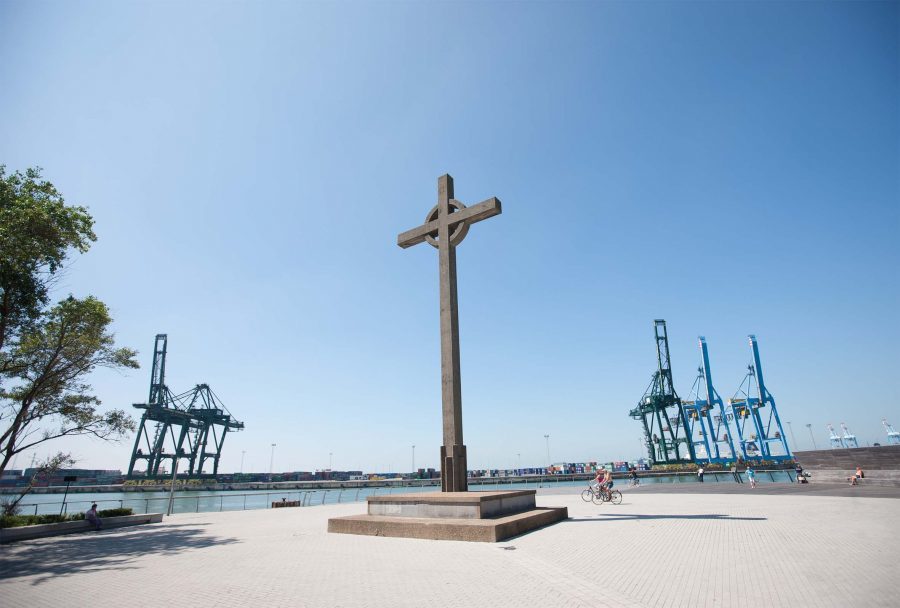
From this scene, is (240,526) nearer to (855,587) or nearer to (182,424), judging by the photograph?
(855,587)

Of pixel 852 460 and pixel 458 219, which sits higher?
pixel 458 219

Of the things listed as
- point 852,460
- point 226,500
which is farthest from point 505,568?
point 226,500

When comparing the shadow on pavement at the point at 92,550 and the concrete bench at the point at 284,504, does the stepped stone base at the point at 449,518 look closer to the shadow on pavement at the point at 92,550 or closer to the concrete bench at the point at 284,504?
the shadow on pavement at the point at 92,550

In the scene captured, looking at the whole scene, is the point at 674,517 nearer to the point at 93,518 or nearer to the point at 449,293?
the point at 449,293

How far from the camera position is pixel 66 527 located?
14.3 m

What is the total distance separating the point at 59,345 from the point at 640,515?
2033 cm

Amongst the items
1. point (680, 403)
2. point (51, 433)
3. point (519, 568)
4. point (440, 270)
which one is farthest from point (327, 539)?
point (680, 403)

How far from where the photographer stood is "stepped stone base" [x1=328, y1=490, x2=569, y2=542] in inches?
353

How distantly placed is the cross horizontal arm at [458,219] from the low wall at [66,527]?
14.0m

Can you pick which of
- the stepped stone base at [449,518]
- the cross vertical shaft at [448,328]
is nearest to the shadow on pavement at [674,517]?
the stepped stone base at [449,518]

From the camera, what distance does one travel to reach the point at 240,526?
14.1 metres

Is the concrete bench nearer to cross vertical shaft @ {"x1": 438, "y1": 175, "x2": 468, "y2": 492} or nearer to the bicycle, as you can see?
the bicycle

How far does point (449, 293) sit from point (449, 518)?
588 centimetres

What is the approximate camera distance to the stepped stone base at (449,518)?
898 centimetres
